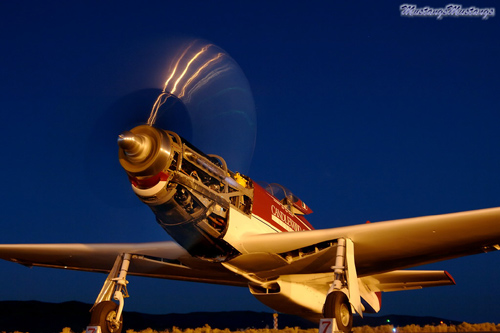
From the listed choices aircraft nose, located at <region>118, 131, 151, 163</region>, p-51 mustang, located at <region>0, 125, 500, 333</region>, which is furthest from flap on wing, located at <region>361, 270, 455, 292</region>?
aircraft nose, located at <region>118, 131, 151, 163</region>

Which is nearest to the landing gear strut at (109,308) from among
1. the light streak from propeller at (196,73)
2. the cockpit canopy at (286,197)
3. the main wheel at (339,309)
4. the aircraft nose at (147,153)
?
the aircraft nose at (147,153)

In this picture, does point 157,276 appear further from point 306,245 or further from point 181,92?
point 181,92

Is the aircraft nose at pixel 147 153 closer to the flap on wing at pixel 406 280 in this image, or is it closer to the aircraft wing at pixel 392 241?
the aircraft wing at pixel 392 241

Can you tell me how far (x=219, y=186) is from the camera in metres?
10.5

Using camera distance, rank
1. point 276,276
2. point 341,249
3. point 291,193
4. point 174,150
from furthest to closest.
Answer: point 291,193 < point 276,276 < point 341,249 < point 174,150

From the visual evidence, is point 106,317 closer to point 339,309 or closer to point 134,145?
point 134,145

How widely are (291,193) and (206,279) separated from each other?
366cm

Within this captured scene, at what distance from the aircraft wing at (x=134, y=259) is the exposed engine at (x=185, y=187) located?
1595 millimetres

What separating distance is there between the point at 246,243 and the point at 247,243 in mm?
22

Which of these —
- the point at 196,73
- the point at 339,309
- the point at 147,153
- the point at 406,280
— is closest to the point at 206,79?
the point at 196,73

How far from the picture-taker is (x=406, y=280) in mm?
15578

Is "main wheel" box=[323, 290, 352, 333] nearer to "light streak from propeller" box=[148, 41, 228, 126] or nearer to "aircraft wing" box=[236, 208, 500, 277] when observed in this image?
"aircraft wing" box=[236, 208, 500, 277]

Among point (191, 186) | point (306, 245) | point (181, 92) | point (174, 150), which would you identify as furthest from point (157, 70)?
point (306, 245)

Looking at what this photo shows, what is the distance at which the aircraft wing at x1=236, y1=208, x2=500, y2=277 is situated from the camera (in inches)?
416
